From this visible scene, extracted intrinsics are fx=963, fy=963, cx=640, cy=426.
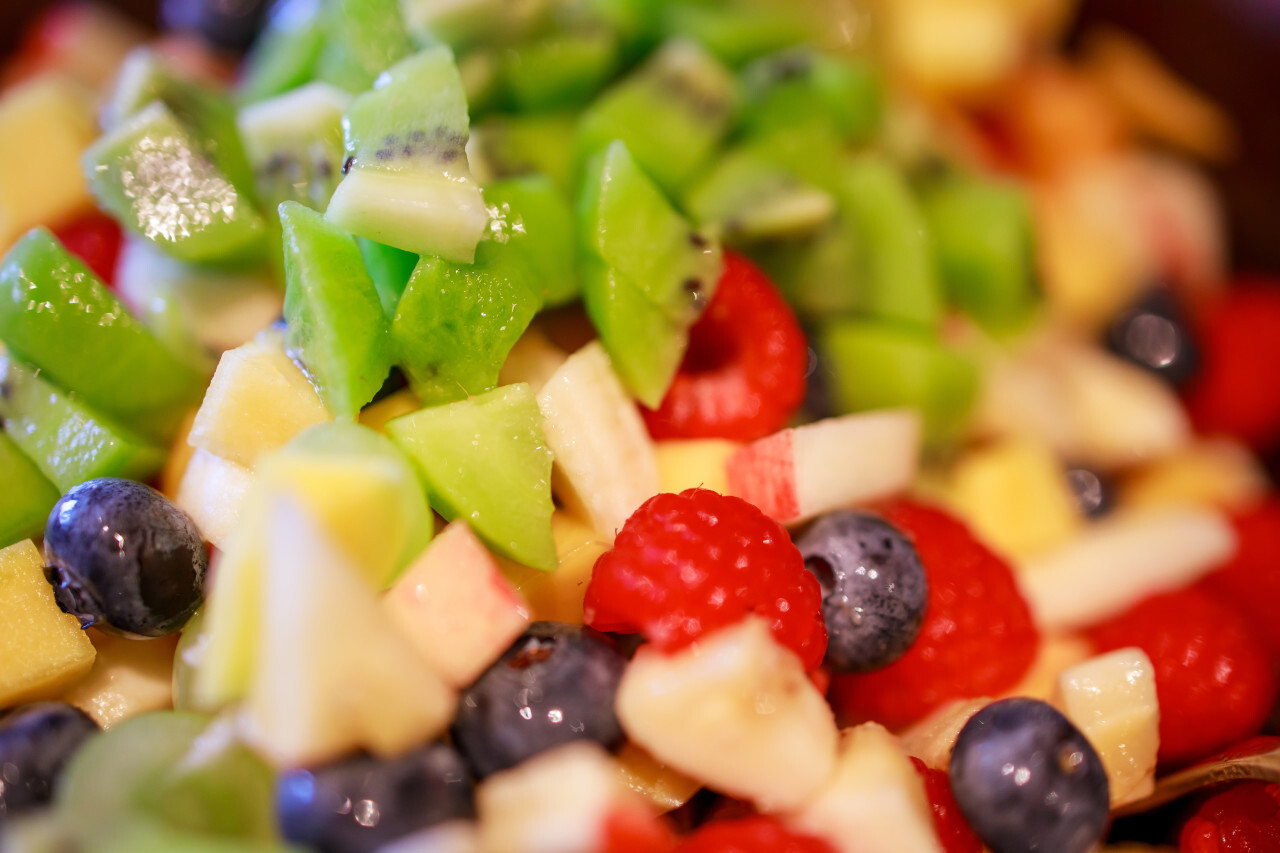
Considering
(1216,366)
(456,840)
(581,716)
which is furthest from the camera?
(1216,366)

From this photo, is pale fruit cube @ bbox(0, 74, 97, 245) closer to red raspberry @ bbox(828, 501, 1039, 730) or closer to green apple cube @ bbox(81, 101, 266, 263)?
green apple cube @ bbox(81, 101, 266, 263)

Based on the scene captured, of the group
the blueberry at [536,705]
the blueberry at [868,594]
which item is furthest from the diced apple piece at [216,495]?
the blueberry at [868,594]

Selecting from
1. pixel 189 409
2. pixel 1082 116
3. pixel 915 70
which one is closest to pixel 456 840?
pixel 189 409

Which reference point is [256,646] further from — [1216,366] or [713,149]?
[1216,366]

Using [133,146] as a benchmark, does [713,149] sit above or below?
below

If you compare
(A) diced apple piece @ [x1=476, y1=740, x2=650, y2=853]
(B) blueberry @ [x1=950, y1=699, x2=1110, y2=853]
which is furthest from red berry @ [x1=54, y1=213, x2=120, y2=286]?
(B) blueberry @ [x1=950, y1=699, x2=1110, y2=853]

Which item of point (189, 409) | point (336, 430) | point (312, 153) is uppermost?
point (312, 153)

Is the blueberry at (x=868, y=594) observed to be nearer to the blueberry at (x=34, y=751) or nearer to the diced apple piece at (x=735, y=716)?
the diced apple piece at (x=735, y=716)

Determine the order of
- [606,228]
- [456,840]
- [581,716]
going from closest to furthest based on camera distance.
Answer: [456,840]
[581,716]
[606,228]
